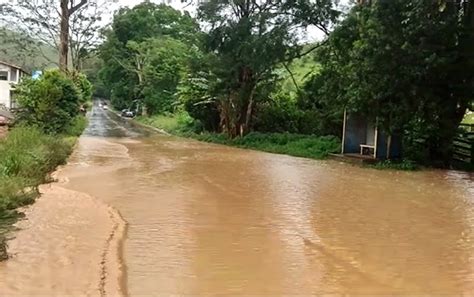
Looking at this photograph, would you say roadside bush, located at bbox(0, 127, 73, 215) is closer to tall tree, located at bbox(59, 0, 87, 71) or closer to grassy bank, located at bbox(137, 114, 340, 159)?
grassy bank, located at bbox(137, 114, 340, 159)

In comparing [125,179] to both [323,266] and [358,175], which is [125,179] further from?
[323,266]

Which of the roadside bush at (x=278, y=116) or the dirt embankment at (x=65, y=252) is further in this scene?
the roadside bush at (x=278, y=116)

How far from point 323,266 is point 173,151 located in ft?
61.7

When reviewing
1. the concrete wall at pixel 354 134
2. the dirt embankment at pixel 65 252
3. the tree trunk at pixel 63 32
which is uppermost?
the tree trunk at pixel 63 32

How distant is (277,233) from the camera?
925 cm

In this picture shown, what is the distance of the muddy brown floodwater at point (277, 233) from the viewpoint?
263 inches

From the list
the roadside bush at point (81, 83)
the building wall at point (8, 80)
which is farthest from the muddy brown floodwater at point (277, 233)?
the building wall at point (8, 80)

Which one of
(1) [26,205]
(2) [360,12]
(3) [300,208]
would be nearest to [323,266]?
(3) [300,208]

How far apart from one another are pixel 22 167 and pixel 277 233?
6.37 m

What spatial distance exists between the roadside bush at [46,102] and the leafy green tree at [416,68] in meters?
13.4

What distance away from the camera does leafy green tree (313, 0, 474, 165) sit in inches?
717

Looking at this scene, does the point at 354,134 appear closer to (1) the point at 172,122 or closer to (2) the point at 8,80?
(1) the point at 172,122

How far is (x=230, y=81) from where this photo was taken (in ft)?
103

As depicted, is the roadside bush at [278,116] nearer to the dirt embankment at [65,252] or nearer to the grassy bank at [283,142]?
the grassy bank at [283,142]
